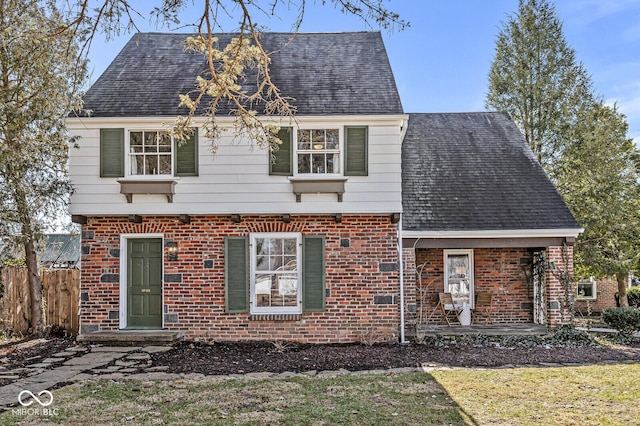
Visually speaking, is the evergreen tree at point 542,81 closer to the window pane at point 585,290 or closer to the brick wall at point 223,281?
the window pane at point 585,290

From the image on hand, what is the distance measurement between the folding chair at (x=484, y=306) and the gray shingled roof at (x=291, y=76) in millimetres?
5038

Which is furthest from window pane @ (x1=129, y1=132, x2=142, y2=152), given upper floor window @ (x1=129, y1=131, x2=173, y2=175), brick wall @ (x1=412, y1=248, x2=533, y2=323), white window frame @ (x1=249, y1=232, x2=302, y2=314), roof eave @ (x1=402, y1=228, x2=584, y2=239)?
brick wall @ (x1=412, y1=248, x2=533, y2=323)

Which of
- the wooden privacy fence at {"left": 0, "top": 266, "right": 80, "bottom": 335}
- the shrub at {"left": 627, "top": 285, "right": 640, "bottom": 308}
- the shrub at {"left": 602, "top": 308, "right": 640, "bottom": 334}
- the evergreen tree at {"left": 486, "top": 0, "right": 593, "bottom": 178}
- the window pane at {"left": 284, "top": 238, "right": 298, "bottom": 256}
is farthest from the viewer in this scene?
the shrub at {"left": 627, "top": 285, "right": 640, "bottom": 308}

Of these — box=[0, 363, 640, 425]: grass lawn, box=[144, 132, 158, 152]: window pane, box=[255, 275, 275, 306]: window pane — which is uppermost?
box=[144, 132, 158, 152]: window pane

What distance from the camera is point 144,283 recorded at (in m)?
10.5

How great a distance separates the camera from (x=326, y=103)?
10.5 meters

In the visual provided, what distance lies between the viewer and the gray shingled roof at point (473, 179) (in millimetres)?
11492

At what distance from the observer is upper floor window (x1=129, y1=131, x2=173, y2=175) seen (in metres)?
10.3

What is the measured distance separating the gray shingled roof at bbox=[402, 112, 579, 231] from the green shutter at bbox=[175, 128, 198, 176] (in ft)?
15.4

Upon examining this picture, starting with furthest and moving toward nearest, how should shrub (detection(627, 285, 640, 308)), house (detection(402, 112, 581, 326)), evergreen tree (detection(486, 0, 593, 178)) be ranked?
1. shrub (detection(627, 285, 640, 308))
2. evergreen tree (detection(486, 0, 593, 178))
3. house (detection(402, 112, 581, 326))

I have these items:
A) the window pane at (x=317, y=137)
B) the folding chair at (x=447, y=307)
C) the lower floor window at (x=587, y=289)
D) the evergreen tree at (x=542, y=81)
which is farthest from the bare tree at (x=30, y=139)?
the lower floor window at (x=587, y=289)

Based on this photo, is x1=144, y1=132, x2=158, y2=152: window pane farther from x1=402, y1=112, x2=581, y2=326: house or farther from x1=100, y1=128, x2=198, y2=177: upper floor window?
x1=402, y1=112, x2=581, y2=326: house

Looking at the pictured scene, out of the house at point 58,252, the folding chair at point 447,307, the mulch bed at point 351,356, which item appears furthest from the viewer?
the folding chair at point 447,307

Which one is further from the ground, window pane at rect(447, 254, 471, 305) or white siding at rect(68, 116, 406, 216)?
white siding at rect(68, 116, 406, 216)
